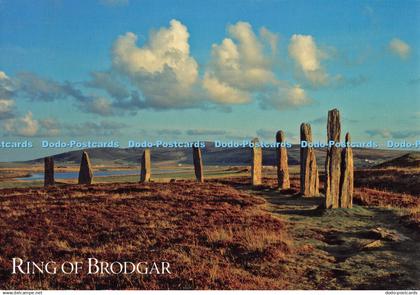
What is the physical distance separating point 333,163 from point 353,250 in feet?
30.3

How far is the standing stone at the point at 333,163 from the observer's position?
23.5 meters

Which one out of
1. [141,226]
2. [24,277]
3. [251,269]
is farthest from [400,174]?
[24,277]

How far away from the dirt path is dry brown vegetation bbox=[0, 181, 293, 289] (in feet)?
2.59

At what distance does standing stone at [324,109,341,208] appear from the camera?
2347 cm

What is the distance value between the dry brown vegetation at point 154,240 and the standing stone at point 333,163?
3870mm

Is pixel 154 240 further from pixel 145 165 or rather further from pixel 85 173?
pixel 145 165

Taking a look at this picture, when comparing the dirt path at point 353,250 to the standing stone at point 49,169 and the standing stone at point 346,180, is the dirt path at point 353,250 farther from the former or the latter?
the standing stone at point 49,169

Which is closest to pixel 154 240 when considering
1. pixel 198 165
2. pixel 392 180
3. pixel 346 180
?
pixel 346 180

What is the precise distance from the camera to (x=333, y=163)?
23688mm

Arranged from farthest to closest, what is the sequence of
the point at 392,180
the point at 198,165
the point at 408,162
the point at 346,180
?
the point at 408,162, the point at 198,165, the point at 392,180, the point at 346,180

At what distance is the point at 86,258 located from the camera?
13688mm

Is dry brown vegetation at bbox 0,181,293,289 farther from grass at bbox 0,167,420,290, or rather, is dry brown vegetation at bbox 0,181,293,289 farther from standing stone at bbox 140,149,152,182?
standing stone at bbox 140,149,152,182

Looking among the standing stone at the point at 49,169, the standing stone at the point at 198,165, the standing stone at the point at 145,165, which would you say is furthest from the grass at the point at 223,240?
the standing stone at the point at 145,165

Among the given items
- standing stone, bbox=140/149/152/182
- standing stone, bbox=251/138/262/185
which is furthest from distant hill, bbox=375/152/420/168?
standing stone, bbox=140/149/152/182
